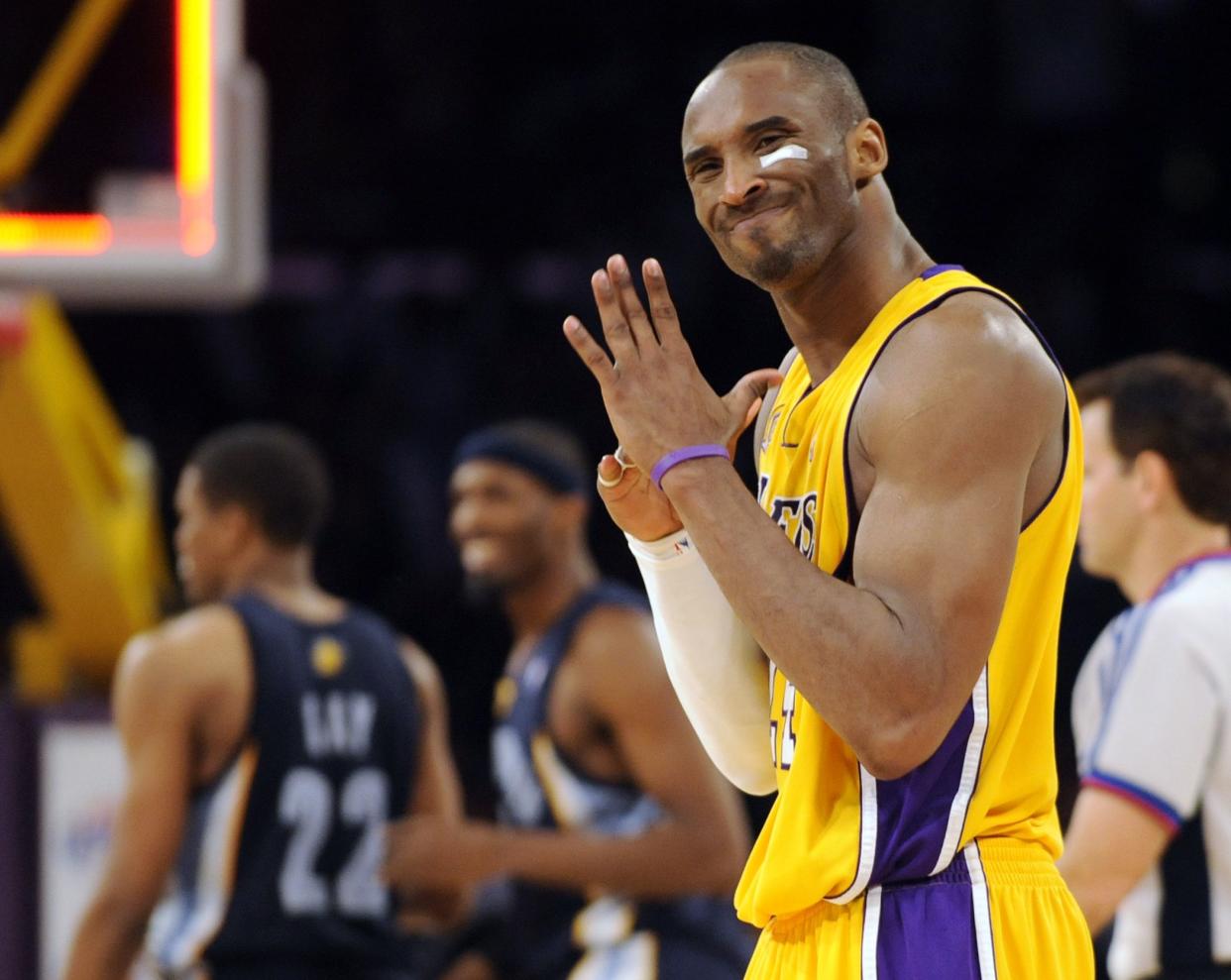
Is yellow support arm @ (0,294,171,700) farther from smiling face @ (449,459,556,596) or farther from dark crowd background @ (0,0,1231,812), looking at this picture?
dark crowd background @ (0,0,1231,812)

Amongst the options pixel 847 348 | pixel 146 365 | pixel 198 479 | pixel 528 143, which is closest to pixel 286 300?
pixel 146 365

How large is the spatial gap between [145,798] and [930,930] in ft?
9.16

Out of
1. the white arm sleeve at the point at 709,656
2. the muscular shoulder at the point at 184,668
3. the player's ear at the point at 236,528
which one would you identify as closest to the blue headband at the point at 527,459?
the player's ear at the point at 236,528

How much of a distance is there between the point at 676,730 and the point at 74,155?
4.61 meters

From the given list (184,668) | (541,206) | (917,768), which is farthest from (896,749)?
(541,206)

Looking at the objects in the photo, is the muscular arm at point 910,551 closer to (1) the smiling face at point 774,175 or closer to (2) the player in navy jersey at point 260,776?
(1) the smiling face at point 774,175

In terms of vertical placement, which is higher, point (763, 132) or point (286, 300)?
point (286, 300)

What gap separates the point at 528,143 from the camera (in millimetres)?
12000

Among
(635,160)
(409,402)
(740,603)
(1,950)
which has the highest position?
(635,160)

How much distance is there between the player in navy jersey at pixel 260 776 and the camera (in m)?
4.53

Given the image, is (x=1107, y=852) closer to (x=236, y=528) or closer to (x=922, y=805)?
(x=922, y=805)

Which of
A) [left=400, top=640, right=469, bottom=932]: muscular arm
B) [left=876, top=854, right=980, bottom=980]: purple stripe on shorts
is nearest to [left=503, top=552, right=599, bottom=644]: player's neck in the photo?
[left=400, top=640, right=469, bottom=932]: muscular arm

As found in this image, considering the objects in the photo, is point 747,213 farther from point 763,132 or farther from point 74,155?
point 74,155

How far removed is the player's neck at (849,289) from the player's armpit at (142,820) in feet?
8.71
